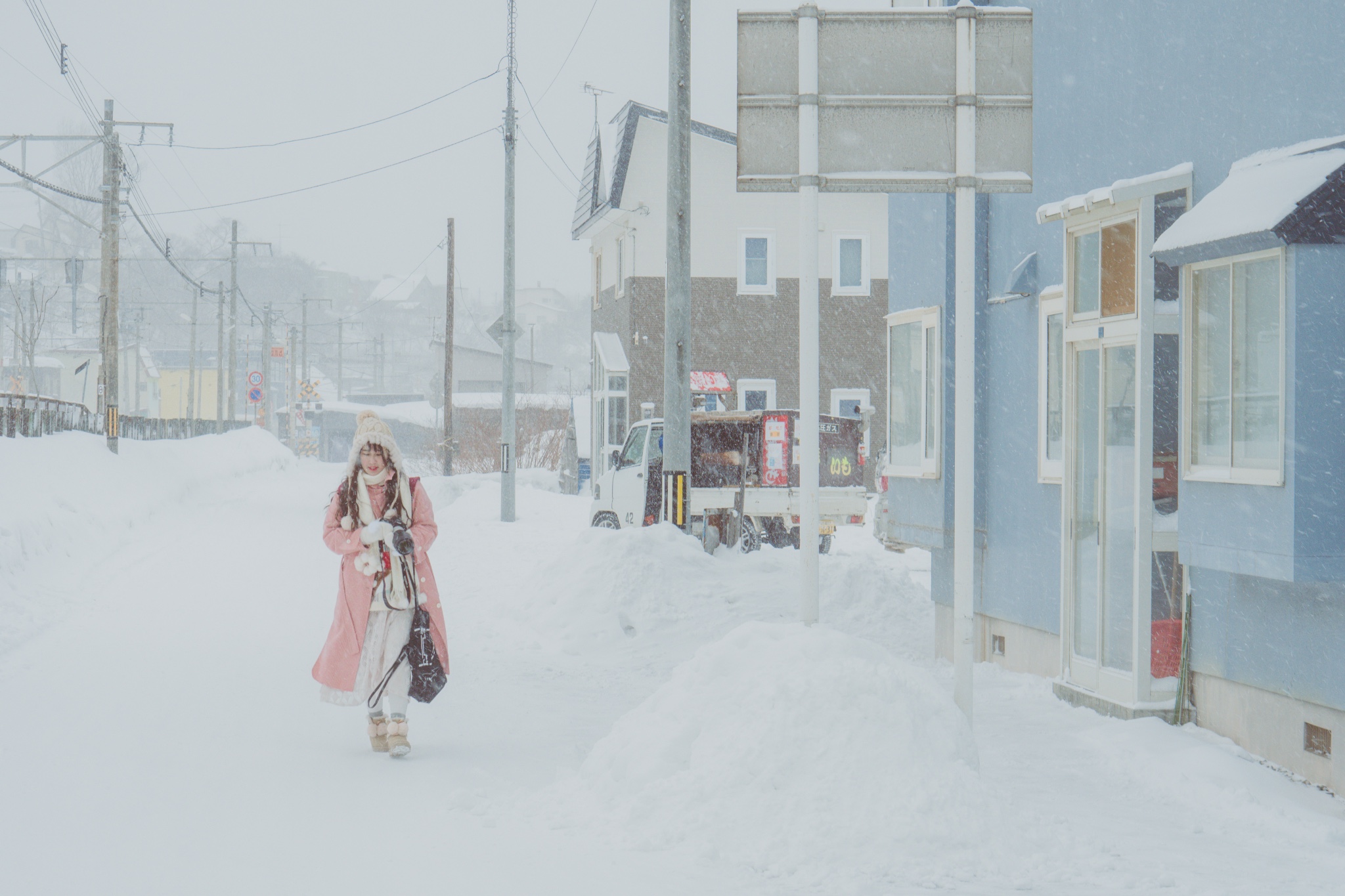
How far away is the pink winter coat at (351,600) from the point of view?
7109mm

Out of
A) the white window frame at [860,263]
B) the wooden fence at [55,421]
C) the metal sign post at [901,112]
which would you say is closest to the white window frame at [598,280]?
the white window frame at [860,263]

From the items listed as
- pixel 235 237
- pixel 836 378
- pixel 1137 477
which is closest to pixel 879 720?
pixel 1137 477

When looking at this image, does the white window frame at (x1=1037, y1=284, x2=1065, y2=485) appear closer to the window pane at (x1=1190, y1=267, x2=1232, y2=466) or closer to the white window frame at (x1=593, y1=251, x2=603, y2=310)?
the window pane at (x1=1190, y1=267, x2=1232, y2=466)

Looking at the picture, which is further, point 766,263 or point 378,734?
point 766,263

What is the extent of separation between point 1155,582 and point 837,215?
26.2m

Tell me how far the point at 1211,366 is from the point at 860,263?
2723cm

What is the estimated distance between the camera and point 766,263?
3347 cm

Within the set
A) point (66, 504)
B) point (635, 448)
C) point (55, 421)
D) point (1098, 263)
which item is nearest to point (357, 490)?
point (1098, 263)

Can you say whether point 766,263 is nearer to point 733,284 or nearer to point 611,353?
point 733,284

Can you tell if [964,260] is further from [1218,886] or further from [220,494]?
[220,494]

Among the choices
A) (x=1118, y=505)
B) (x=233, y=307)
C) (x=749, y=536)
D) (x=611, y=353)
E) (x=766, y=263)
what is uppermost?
(x=233, y=307)

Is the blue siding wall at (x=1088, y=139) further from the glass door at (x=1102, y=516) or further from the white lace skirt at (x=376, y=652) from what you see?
the white lace skirt at (x=376, y=652)

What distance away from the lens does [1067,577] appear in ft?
28.6

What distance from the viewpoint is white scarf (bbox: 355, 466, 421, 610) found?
7.12 m
